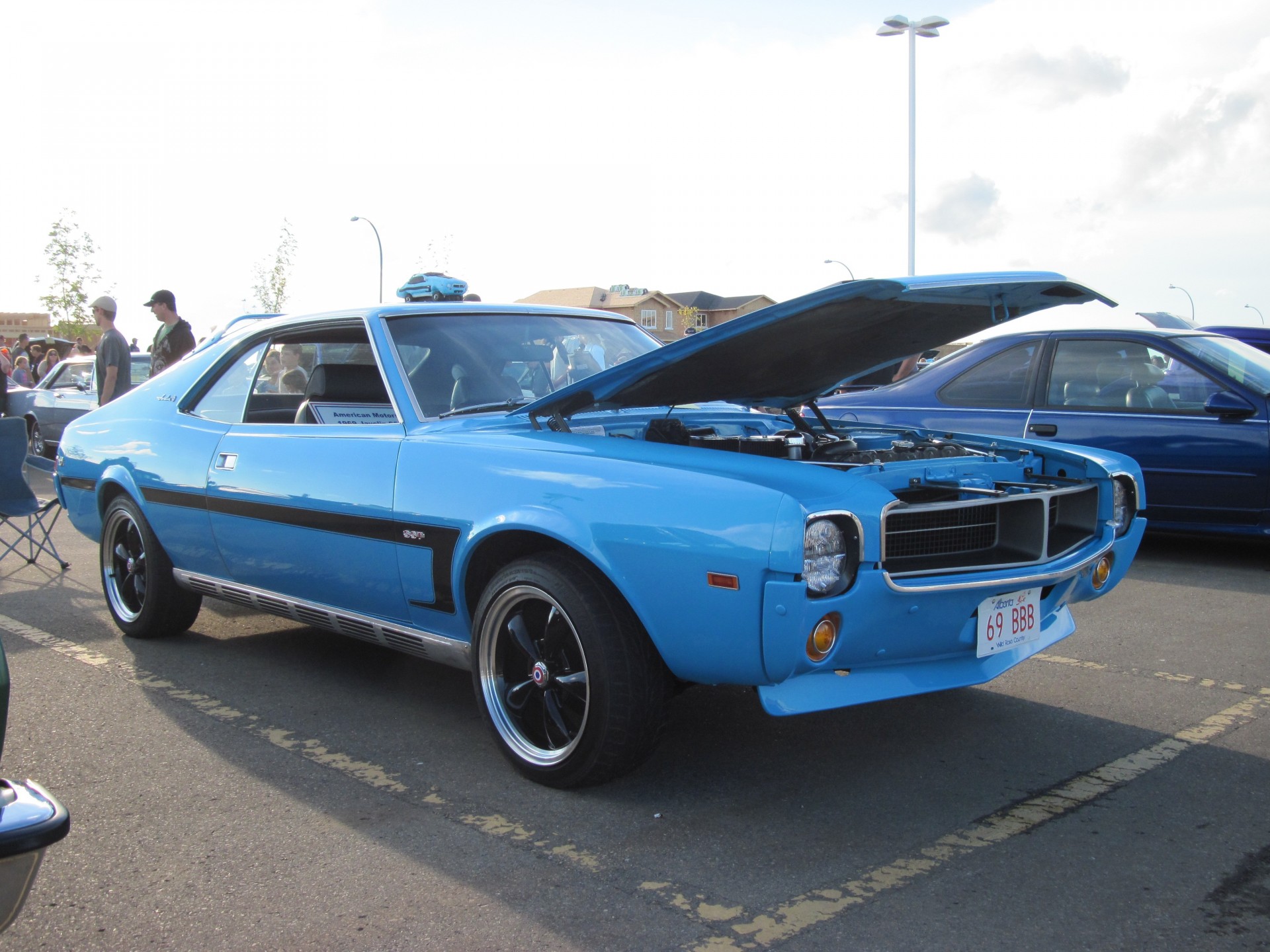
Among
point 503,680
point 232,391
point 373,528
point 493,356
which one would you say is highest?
point 493,356

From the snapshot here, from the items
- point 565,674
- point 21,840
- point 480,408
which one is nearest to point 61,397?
point 480,408

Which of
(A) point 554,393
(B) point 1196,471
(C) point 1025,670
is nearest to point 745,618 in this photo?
(A) point 554,393

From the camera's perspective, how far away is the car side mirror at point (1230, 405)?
6.40 metres

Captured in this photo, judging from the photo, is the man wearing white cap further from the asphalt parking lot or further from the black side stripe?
the black side stripe

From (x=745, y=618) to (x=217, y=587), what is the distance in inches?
100.0

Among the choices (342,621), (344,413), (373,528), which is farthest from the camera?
(344,413)

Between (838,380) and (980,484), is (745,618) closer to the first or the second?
(980,484)

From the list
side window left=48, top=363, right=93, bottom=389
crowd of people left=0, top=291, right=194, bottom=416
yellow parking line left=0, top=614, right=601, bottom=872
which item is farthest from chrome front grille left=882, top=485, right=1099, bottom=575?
side window left=48, top=363, right=93, bottom=389

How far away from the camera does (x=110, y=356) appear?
8781 millimetres

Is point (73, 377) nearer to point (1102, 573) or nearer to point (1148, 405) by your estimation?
point (1148, 405)

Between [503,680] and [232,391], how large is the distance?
2.02 metres

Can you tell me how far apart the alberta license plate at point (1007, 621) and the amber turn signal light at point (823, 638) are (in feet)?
1.80

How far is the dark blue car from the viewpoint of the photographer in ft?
21.2

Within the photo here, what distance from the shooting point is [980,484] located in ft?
11.3
